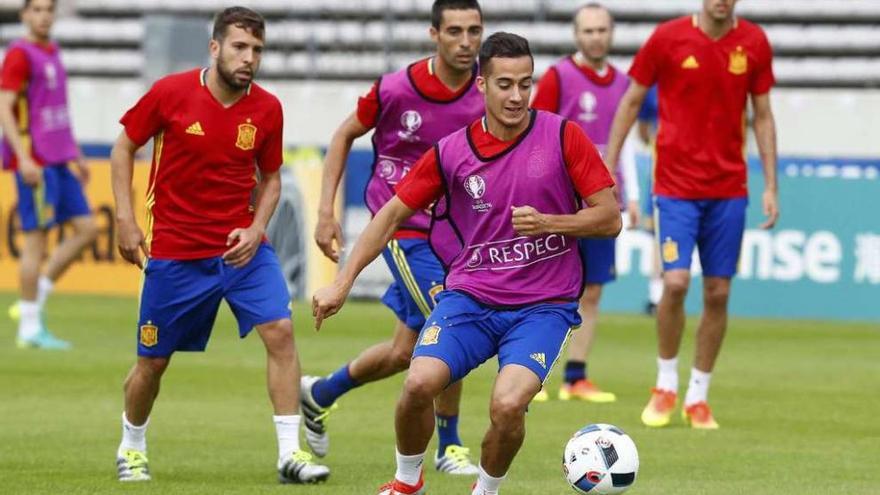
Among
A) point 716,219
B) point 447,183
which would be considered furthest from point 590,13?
point 447,183

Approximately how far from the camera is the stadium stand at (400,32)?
2627 centimetres

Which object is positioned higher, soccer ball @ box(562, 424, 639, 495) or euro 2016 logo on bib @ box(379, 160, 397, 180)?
euro 2016 logo on bib @ box(379, 160, 397, 180)

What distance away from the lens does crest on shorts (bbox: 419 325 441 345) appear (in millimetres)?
7406

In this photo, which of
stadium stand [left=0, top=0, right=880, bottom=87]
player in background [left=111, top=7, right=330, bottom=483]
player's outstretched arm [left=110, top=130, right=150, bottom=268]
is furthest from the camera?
stadium stand [left=0, top=0, right=880, bottom=87]

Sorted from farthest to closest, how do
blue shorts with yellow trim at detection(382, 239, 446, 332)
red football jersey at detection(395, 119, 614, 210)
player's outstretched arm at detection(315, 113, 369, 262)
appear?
blue shorts with yellow trim at detection(382, 239, 446, 332)
player's outstretched arm at detection(315, 113, 369, 262)
red football jersey at detection(395, 119, 614, 210)

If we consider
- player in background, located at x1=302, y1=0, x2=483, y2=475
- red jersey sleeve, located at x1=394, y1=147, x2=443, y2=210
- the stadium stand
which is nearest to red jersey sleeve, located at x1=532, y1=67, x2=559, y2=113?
player in background, located at x1=302, y1=0, x2=483, y2=475

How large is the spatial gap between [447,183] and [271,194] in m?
1.48

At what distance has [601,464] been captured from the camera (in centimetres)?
743

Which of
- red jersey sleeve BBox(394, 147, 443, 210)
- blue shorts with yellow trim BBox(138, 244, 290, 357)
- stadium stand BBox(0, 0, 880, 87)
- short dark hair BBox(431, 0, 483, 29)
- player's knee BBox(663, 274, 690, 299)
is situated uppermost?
short dark hair BBox(431, 0, 483, 29)

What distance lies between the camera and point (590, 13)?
42.0 ft

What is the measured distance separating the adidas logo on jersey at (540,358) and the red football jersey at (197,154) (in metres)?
2.02

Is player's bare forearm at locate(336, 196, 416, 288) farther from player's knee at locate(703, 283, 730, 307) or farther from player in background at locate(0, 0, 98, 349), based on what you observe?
player in background at locate(0, 0, 98, 349)

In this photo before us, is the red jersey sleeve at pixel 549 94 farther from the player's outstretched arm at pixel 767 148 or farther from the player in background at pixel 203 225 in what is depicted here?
the player in background at pixel 203 225

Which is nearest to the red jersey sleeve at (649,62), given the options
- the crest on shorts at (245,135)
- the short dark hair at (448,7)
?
the short dark hair at (448,7)
